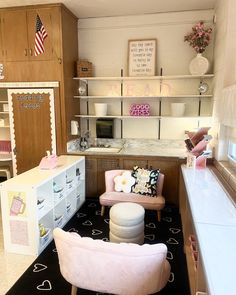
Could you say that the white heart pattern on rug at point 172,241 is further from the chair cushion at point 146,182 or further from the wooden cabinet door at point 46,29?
the wooden cabinet door at point 46,29

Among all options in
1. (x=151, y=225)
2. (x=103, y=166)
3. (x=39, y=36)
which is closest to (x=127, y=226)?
(x=151, y=225)

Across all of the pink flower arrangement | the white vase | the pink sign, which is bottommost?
the pink sign

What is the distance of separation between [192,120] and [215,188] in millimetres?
1820

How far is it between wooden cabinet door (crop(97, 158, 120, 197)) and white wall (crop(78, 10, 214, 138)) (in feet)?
2.25

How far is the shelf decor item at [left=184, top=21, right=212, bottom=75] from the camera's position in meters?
3.25

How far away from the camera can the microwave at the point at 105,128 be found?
388 centimetres

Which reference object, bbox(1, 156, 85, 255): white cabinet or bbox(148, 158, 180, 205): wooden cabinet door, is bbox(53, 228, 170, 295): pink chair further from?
bbox(148, 158, 180, 205): wooden cabinet door

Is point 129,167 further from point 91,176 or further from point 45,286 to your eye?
point 45,286

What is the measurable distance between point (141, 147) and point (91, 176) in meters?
0.97

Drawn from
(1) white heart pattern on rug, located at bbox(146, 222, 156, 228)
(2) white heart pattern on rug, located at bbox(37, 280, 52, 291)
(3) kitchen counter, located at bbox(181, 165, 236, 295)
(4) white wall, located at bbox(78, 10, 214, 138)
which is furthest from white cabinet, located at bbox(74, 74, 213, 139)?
(2) white heart pattern on rug, located at bbox(37, 280, 52, 291)

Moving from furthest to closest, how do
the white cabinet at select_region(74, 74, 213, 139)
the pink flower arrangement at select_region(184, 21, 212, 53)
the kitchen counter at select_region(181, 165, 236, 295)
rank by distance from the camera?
the white cabinet at select_region(74, 74, 213, 139)
the pink flower arrangement at select_region(184, 21, 212, 53)
the kitchen counter at select_region(181, 165, 236, 295)

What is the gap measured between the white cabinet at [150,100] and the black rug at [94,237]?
132 cm

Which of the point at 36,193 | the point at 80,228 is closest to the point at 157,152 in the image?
the point at 80,228

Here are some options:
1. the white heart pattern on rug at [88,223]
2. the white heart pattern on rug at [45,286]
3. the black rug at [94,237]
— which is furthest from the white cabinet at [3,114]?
the white heart pattern on rug at [45,286]
